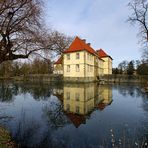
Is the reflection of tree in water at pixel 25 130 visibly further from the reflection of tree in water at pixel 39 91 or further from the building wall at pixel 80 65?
the building wall at pixel 80 65

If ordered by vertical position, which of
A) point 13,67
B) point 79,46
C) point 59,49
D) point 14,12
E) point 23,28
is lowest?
point 13,67

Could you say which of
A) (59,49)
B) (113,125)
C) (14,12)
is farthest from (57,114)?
(14,12)

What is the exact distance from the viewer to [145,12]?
90.8 ft

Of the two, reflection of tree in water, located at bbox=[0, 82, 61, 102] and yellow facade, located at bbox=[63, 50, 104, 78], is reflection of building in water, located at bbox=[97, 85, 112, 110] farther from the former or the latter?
yellow facade, located at bbox=[63, 50, 104, 78]

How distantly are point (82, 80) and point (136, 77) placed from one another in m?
13.9

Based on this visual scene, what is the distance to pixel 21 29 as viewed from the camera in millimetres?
8344

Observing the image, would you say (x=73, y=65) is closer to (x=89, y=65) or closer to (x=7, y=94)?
(x=89, y=65)

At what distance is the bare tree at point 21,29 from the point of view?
8070mm

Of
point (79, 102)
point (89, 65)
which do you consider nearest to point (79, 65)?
point (89, 65)

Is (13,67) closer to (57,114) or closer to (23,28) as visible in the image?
(23,28)

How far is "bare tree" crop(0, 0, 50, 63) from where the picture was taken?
8.07 m

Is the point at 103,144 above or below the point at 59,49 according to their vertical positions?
below

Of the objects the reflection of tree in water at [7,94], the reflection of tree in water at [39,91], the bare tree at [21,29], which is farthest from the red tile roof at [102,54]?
the bare tree at [21,29]

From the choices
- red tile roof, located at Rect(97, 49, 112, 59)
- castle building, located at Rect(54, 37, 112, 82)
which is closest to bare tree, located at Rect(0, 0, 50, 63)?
castle building, located at Rect(54, 37, 112, 82)
